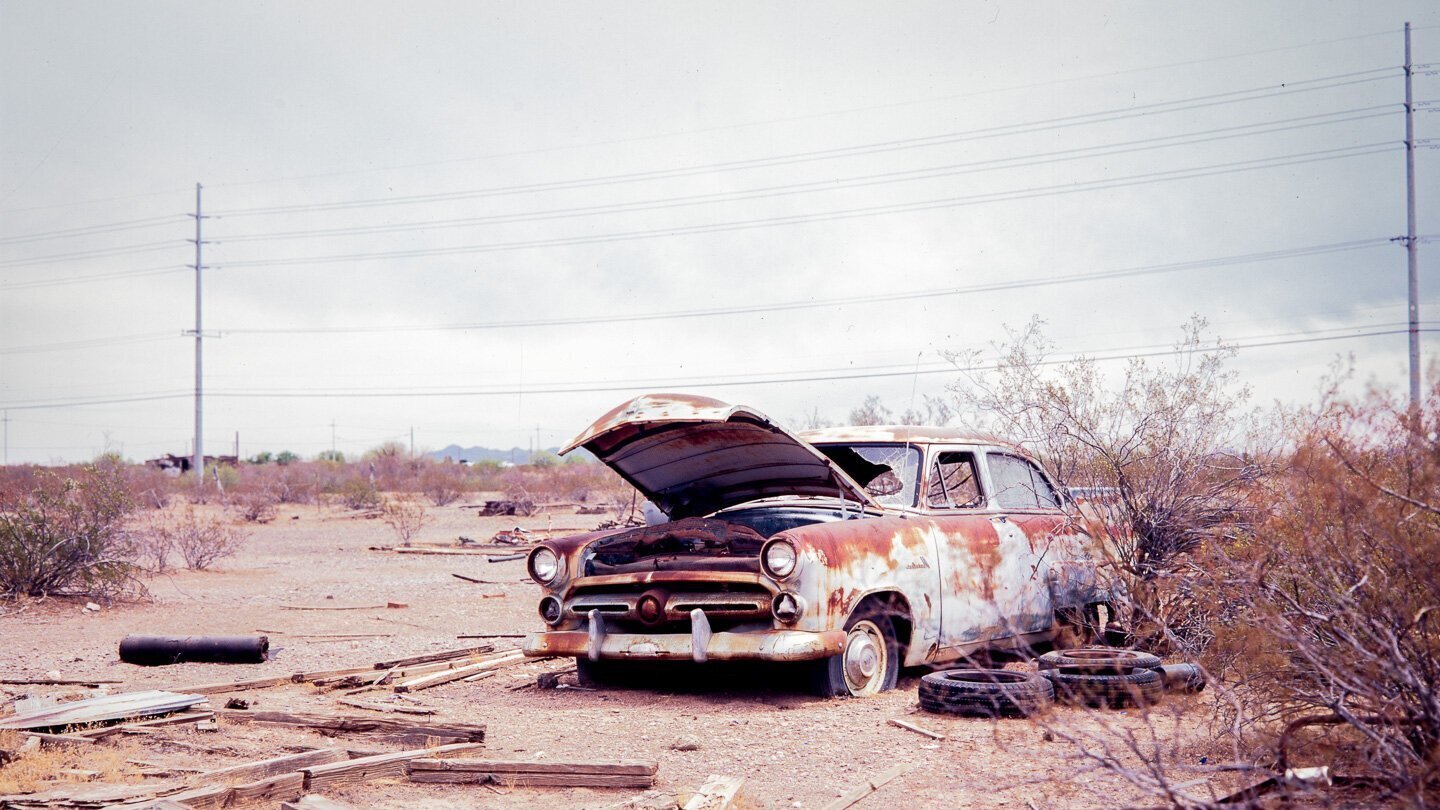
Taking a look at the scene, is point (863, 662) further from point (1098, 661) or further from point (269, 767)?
point (269, 767)

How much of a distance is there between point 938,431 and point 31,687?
6.32m

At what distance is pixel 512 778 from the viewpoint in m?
5.14

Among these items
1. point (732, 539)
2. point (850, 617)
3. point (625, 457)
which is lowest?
point (850, 617)

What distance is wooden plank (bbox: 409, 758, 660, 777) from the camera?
16.5 ft

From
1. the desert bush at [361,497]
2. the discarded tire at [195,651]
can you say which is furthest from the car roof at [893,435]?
the desert bush at [361,497]

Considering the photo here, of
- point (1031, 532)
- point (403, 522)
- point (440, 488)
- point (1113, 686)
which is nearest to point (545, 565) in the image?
point (1031, 532)

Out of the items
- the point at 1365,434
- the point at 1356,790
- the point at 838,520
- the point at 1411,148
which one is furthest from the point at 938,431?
the point at 1411,148

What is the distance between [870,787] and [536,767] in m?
1.41

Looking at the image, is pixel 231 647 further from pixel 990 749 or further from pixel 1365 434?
pixel 1365 434

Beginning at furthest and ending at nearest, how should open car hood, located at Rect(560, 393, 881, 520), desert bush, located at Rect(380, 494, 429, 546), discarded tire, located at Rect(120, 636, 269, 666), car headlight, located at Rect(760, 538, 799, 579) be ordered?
desert bush, located at Rect(380, 494, 429, 546)
discarded tire, located at Rect(120, 636, 269, 666)
open car hood, located at Rect(560, 393, 881, 520)
car headlight, located at Rect(760, 538, 799, 579)

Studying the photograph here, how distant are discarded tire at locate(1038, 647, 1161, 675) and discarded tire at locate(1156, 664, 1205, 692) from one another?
0.08 m

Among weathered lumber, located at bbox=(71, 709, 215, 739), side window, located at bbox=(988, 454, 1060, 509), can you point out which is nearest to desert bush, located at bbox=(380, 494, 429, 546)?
side window, located at bbox=(988, 454, 1060, 509)

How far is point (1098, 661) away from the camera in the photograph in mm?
6531

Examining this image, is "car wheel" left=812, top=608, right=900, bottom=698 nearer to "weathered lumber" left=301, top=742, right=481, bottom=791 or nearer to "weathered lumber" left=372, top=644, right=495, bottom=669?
"weathered lumber" left=301, top=742, right=481, bottom=791
